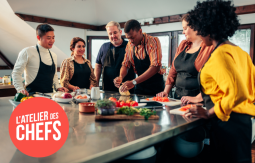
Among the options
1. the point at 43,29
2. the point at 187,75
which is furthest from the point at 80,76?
the point at 187,75

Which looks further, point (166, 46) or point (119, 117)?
point (166, 46)

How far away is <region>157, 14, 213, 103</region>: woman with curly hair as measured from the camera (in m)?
1.82

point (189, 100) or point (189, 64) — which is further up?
point (189, 64)

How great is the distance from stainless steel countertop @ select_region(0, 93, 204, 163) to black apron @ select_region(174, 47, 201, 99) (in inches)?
21.5

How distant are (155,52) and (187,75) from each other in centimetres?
68

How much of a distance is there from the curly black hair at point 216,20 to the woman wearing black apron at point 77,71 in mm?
1980

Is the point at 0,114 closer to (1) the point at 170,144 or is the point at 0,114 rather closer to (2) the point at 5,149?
(2) the point at 5,149

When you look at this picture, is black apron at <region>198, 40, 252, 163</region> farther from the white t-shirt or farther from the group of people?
the white t-shirt

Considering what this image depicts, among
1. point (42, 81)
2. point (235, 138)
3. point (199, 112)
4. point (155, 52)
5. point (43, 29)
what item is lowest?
point (235, 138)

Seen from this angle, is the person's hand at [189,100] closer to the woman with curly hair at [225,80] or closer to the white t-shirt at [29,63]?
the woman with curly hair at [225,80]

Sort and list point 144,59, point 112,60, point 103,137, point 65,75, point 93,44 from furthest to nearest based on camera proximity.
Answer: point 93,44 < point 112,60 < point 65,75 < point 144,59 < point 103,137

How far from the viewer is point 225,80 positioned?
3.56 feet

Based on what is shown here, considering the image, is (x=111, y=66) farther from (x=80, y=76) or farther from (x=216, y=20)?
(x=216, y=20)

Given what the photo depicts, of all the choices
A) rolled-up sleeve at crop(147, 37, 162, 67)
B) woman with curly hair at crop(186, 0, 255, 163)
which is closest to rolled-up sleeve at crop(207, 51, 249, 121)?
woman with curly hair at crop(186, 0, 255, 163)
